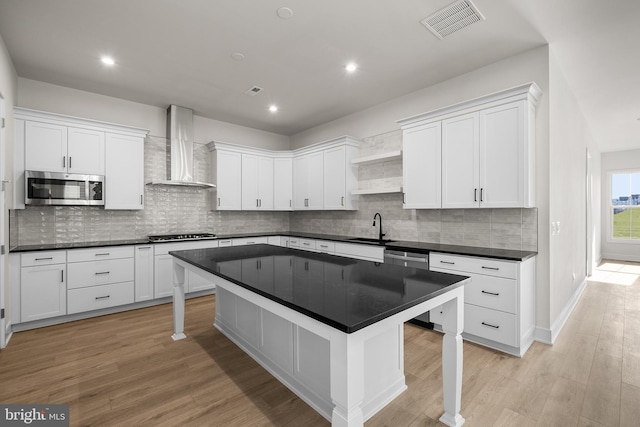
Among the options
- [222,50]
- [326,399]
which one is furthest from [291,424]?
[222,50]

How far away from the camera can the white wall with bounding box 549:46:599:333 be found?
3049 mm

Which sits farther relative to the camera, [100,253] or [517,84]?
[100,253]

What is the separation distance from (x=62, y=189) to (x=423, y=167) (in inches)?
172

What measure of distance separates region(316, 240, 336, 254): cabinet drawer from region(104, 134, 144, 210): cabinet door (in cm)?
262

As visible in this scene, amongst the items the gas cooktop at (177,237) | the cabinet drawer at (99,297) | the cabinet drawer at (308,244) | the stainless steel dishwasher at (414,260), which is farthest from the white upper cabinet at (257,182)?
the stainless steel dishwasher at (414,260)

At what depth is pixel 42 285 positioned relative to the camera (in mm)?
3365

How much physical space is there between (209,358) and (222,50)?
298 centimetres

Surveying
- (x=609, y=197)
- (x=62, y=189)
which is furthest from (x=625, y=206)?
(x=62, y=189)

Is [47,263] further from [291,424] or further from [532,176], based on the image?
[532,176]

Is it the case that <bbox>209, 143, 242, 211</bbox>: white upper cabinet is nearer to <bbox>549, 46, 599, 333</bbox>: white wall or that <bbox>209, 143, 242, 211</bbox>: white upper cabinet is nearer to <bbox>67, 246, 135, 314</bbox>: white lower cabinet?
<bbox>67, 246, 135, 314</bbox>: white lower cabinet

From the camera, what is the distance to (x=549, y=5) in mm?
2393

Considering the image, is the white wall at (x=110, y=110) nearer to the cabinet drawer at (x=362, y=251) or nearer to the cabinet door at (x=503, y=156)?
the cabinet drawer at (x=362, y=251)

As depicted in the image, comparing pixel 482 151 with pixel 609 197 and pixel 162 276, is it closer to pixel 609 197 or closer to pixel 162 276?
pixel 162 276

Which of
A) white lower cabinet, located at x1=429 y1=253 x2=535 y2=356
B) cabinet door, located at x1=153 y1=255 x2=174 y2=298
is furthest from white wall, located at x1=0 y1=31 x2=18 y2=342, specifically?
white lower cabinet, located at x1=429 y1=253 x2=535 y2=356
